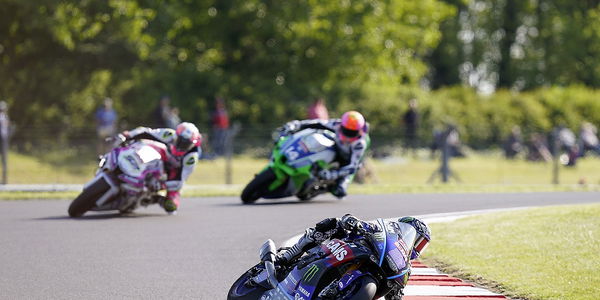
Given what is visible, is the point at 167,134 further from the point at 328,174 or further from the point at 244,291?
the point at 244,291

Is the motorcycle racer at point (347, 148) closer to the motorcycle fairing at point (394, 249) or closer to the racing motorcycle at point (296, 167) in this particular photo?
the racing motorcycle at point (296, 167)

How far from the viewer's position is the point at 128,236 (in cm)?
1317

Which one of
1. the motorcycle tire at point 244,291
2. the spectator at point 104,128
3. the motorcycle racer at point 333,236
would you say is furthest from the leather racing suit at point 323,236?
the spectator at point 104,128

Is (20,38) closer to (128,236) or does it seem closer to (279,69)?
(279,69)

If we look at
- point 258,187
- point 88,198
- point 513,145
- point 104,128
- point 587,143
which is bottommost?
point 587,143

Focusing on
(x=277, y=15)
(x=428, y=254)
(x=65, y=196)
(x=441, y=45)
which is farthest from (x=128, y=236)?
(x=441, y=45)

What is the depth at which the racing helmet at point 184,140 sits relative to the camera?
1545 centimetres

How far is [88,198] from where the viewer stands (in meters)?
15.1

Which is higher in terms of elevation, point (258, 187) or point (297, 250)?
point (297, 250)

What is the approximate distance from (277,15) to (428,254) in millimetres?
22606

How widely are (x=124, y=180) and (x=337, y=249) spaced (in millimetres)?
7825

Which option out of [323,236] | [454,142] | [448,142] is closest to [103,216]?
[323,236]

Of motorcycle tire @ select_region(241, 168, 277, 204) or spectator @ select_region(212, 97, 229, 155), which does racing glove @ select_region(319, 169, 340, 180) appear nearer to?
motorcycle tire @ select_region(241, 168, 277, 204)

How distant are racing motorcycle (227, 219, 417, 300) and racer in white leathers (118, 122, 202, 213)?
772 centimetres
